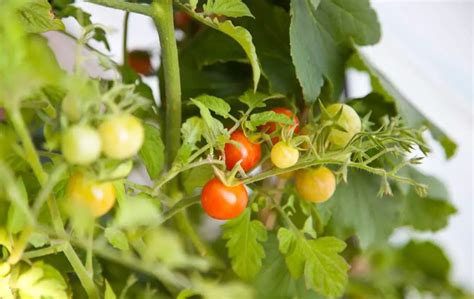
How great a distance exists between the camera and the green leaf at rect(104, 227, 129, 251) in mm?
342

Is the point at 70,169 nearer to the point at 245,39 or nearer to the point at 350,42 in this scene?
the point at 245,39

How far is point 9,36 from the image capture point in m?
0.23

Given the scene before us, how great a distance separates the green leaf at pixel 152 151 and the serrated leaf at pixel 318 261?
9cm

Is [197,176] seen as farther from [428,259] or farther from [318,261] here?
[428,259]

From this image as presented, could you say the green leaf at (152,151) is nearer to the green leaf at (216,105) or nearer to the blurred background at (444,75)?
the green leaf at (216,105)

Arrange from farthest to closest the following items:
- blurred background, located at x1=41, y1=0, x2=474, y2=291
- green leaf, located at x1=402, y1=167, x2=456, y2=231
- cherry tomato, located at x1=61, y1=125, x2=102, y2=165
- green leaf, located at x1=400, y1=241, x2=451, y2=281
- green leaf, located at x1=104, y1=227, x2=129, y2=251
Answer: blurred background, located at x1=41, y1=0, x2=474, y2=291 < green leaf, located at x1=400, y1=241, x2=451, y2=281 < green leaf, located at x1=402, y1=167, x2=456, y2=231 < green leaf, located at x1=104, y1=227, x2=129, y2=251 < cherry tomato, located at x1=61, y1=125, x2=102, y2=165

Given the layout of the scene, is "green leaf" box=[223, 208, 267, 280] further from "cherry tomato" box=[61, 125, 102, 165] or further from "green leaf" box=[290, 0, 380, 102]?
"cherry tomato" box=[61, 125, 102, 165]

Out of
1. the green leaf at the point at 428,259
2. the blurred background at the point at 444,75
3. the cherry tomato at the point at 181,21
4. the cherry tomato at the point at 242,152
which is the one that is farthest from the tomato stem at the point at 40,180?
the blurred background at the point at 444,75

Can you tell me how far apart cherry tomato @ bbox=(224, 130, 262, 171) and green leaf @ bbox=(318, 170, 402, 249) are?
12 cm

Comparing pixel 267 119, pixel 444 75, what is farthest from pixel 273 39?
pixel 444 75

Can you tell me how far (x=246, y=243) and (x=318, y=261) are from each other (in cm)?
5

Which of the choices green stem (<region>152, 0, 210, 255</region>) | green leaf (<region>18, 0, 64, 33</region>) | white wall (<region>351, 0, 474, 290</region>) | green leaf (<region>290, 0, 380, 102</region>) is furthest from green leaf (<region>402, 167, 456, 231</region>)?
white wall (<region>351, 0, 474, 290</region>)

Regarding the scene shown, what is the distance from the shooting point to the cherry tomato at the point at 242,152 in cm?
38

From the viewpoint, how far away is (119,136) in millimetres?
250
